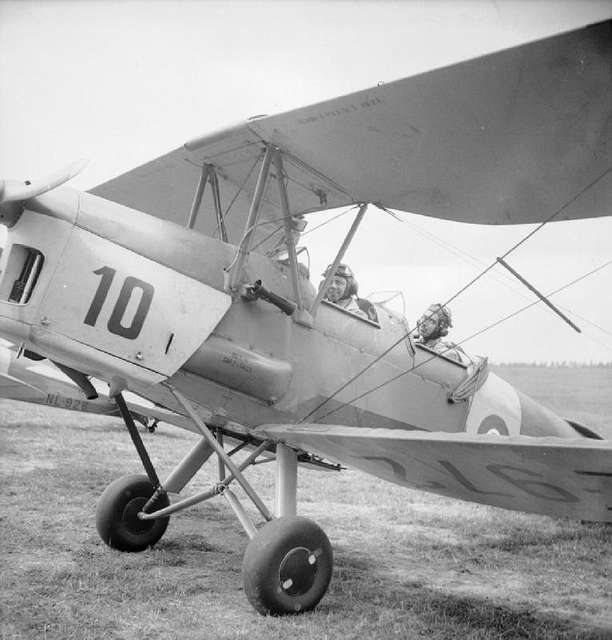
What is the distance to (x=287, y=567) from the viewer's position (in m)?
3.78

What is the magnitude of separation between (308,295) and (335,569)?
2.00 metres

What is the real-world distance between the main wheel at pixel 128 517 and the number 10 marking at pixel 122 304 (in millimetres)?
1909

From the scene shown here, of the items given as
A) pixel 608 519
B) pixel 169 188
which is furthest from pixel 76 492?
pixel 608 519

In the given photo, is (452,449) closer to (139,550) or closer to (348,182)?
(348,182)

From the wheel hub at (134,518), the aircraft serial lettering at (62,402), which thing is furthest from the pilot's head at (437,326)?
the aircraft serial lettering at (62,402)

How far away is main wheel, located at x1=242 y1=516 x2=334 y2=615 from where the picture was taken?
3707 mm

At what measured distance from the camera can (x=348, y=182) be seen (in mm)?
4547

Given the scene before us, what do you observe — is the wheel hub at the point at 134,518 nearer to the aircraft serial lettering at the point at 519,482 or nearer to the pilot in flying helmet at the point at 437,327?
the aircraft serial lettering at the point at 519,482

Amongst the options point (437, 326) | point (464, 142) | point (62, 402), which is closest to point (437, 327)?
point (437, 326)

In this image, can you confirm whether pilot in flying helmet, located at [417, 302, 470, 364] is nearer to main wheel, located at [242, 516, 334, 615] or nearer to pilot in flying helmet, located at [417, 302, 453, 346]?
pilot in flying helmet, located at [417, 302, 453, 346]

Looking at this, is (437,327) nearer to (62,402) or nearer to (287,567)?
(287,567)

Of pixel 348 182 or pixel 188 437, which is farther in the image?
pixel 188 437

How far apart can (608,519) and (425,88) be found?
8.05ft

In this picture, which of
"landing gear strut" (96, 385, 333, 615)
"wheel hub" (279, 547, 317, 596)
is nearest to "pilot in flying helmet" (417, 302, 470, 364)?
"landing gear strut" (96, 385, 333, 615)
